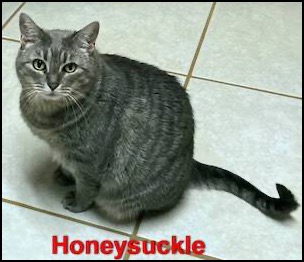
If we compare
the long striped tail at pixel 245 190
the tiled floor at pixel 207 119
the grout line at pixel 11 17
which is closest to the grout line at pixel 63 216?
the tiled floor at pixel 207 119

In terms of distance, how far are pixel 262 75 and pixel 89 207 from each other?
0.73m

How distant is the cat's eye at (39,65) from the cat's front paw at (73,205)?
372 mm

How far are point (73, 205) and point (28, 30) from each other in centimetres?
45

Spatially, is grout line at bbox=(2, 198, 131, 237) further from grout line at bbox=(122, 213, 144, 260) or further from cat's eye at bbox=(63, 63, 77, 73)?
cat's eye at bbox=(63, 63, 77, 73)

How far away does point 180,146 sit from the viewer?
1.14 metres

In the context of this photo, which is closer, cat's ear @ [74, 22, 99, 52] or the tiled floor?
cat's ear @ [74, 22, 99, 52]

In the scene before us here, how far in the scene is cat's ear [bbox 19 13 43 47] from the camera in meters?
1.01

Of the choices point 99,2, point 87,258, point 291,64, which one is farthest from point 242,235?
point 99,2

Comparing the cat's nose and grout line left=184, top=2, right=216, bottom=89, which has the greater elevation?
the cat's nose

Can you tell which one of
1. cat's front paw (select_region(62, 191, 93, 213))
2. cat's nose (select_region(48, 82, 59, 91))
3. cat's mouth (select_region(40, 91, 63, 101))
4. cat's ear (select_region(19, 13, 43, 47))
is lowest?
cat's front paw (select_region(62, 191, 93, 213))

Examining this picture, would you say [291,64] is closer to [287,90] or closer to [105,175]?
[287,90]

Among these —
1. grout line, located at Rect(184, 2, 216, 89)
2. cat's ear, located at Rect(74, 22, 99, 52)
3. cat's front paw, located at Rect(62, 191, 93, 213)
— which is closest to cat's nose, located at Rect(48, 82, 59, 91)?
cat's ear, located at Rect(74, 22, 99, 52)

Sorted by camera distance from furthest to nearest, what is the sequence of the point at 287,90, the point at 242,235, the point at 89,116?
the point at 287,90 < the point at 242,235 < the point at 89,116

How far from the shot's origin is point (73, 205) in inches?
48.1
